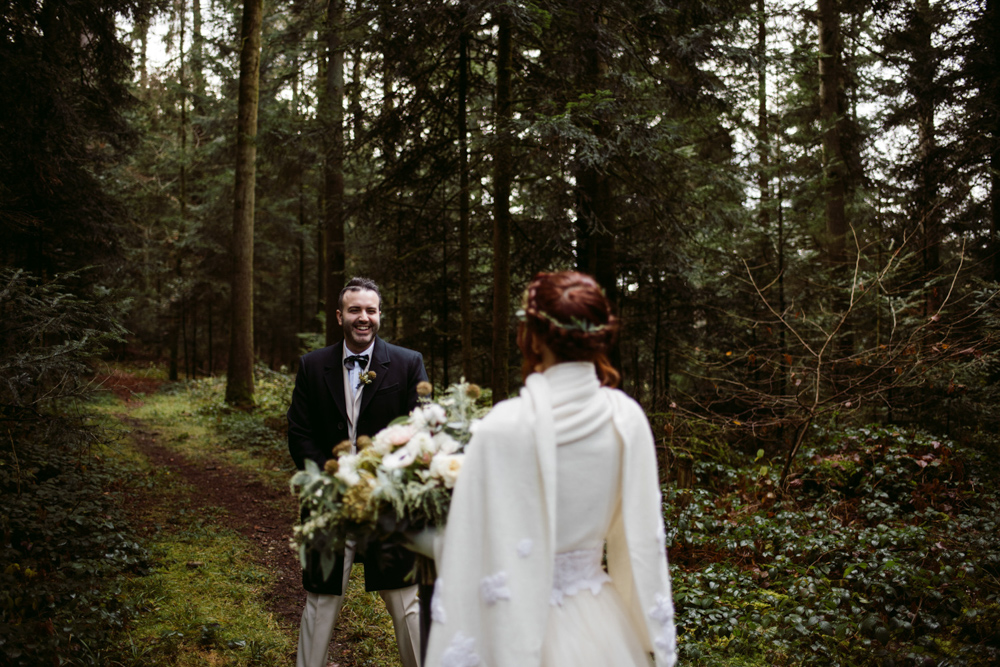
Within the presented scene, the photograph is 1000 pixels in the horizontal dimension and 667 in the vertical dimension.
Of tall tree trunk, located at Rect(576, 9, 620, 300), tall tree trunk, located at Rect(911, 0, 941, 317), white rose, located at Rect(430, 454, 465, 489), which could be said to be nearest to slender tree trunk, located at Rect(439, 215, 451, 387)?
tall tree trunk, located at Rect(576, 9, 620, 300)

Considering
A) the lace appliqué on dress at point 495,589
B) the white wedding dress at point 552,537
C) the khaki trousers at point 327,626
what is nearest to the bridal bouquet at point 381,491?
the white wedding dress at point 552,537

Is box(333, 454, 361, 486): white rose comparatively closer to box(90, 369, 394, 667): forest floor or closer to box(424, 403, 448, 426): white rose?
box(424, 403, 448, 426): white rose

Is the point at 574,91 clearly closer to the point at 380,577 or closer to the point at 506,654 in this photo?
the point at 380,577

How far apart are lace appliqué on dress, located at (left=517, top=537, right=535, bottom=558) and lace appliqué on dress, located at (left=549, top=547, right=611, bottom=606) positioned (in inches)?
8.4

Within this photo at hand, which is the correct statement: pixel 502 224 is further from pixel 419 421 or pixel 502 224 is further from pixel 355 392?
pixel 419 421

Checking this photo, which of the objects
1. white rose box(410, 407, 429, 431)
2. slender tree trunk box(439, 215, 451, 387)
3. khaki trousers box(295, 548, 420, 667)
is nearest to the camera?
white rose box(410, 407, 429, 431)

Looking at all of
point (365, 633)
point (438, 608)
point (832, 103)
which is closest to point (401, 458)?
point (438, 608)

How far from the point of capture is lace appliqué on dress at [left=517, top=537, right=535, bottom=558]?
197cm

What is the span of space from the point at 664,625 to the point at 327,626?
1.99 m

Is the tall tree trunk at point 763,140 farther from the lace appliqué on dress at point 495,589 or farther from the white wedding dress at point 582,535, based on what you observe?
the lace appliqué on dress at point 495,589

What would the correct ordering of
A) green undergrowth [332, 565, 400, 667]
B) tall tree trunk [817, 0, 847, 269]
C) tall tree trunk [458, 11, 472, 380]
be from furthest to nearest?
1. tall tree trunk [817, 0, 847, 269]
2. tall tree trunk [458, 11, 472, 380]
3. green undergrowth [332, 565, 400, 667]

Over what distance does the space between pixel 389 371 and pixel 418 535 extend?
5.27 ft

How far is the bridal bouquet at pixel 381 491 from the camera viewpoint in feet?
7.07

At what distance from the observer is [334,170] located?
9875mm
